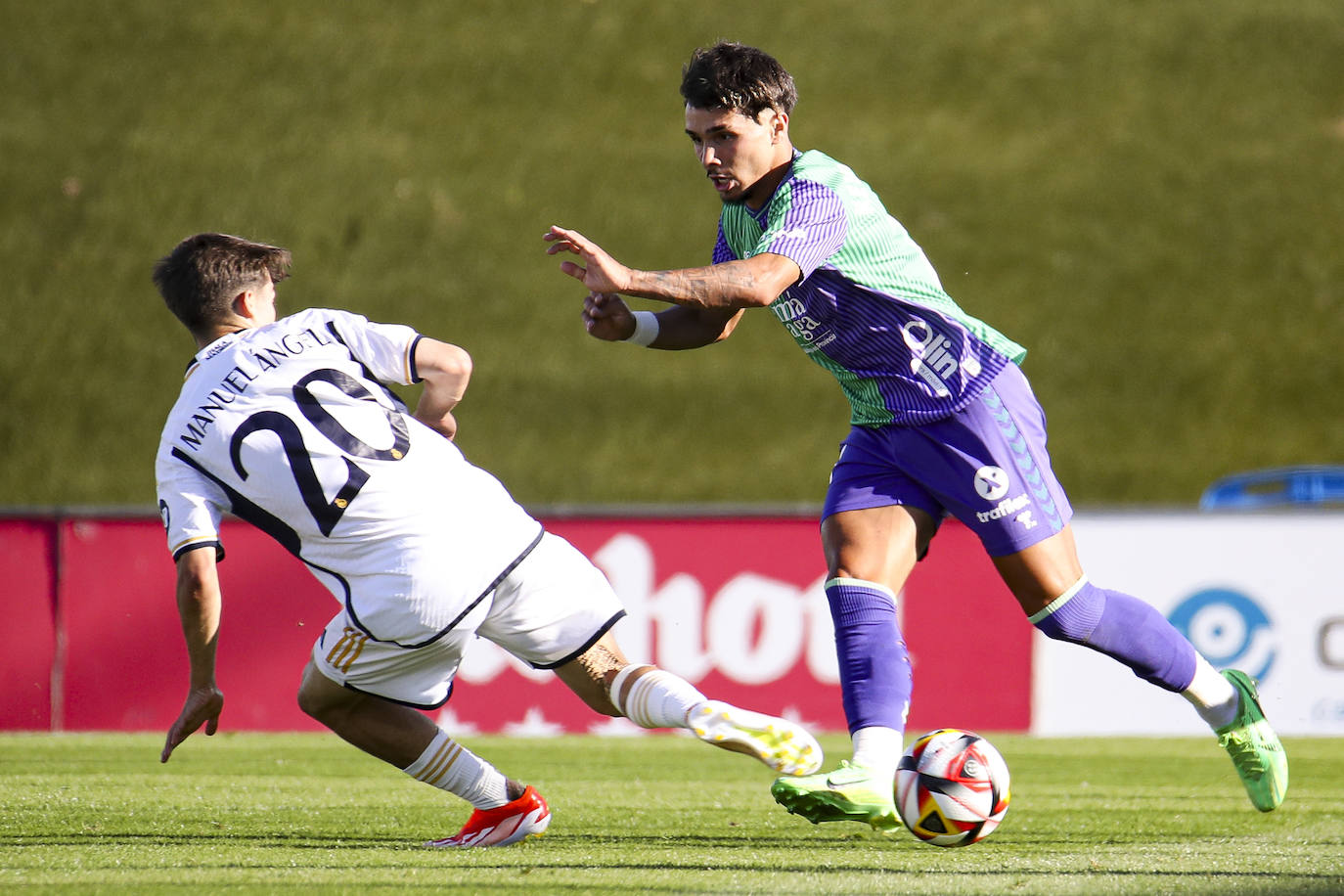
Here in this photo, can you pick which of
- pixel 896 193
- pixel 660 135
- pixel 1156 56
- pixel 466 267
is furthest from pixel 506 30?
pixel 1156 56

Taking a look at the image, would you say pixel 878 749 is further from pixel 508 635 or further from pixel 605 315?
pixel 605 315

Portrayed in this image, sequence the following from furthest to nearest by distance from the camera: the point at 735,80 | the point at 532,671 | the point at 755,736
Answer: the point at 532,671
the point at 735,80
the point at 755,736

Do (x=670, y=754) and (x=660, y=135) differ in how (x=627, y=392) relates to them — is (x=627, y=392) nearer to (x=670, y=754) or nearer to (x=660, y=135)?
(x=660, y=135)

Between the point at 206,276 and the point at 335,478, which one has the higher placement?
the point at 206,276

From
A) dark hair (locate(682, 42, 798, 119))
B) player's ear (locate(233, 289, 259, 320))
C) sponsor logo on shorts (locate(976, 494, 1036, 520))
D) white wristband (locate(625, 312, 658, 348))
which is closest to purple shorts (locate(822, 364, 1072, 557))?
sponsor logo on shorts (locate(976, 494, 1036, 520))

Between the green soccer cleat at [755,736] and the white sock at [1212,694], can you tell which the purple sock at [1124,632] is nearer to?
the white sock at [1212,694]

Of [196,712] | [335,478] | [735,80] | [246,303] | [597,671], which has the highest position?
[735,80]

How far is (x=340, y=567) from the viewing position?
3736 mm

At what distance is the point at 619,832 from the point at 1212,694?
5.77 feet

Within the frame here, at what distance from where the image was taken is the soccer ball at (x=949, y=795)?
381cm

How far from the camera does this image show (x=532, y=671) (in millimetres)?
8508

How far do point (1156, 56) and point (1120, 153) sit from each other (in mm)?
2323

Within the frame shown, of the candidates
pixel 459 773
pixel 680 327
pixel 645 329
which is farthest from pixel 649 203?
pixel 459 773

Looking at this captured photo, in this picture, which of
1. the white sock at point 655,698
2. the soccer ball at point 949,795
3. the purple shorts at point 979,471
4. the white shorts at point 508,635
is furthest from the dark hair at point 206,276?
the soccer ball at point 949,795
